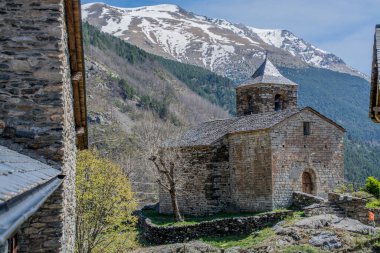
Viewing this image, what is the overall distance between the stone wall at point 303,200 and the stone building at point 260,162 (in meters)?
0.35

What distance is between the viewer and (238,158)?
26.0m

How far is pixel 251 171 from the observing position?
25.1 meters

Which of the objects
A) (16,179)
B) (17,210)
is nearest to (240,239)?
(16,179)

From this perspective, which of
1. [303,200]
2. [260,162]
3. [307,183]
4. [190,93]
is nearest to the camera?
[303,200]

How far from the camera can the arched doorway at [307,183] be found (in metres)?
25.3

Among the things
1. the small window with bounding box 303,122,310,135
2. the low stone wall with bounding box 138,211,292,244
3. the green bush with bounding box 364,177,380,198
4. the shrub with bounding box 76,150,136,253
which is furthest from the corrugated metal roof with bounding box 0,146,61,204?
the green bush with bounding box 364,177,380,198

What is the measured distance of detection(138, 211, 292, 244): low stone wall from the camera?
22.1 metres

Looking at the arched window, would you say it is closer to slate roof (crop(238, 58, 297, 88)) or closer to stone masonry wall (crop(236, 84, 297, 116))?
stone masonry wall (crop(236, 84, 297, 116))

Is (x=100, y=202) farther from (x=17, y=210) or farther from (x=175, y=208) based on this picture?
(x=17, y=210)

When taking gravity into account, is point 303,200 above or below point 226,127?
below

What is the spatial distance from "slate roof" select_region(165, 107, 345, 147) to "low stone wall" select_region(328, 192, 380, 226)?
453 centimetres

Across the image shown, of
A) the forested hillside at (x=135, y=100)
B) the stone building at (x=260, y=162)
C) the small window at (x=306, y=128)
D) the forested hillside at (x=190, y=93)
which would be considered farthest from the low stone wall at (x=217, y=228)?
the forested hillside at (x=190, y=93)

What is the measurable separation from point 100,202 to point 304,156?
1283cm

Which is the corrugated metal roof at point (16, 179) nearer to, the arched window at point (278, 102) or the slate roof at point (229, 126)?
the slate roof at point (229, 126)
